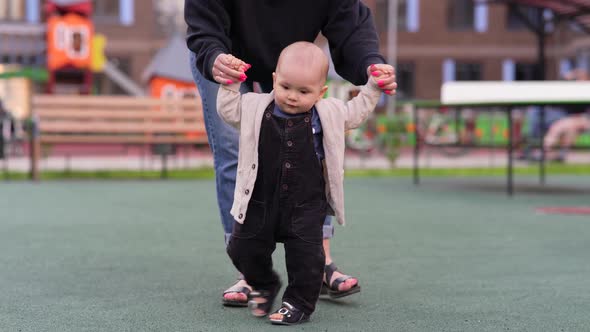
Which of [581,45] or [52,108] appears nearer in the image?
[52,108]

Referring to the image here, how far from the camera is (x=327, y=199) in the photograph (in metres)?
2.61

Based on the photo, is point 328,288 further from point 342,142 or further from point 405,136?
point 405,136

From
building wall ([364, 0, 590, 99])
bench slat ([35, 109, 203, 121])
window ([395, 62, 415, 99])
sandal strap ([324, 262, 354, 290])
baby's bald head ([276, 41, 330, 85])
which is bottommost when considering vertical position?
sandal strap ([324, 262, 354, 290])

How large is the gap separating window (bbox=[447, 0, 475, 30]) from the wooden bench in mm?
24627

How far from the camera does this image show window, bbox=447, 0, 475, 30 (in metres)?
32.6

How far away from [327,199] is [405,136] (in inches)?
545

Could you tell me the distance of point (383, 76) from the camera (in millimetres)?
2473

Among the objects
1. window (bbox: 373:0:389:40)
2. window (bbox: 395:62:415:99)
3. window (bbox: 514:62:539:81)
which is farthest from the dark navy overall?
window (bbox: 514:62:539:81)

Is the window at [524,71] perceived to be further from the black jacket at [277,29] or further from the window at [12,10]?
the black jacket at [277,29]

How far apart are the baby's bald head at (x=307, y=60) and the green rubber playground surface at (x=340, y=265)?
0.74 meters

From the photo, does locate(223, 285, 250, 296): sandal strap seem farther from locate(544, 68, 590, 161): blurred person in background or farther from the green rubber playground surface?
locate(544, 68, 590, 161): blurred person in background

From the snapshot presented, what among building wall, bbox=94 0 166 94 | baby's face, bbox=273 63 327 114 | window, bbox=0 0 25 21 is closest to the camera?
baby's face, bbox=273 63 327 114

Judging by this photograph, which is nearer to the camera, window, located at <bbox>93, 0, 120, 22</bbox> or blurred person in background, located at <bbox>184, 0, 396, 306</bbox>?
blurred person in background, located at <bbox>184, 0, 396, 306</bbox>

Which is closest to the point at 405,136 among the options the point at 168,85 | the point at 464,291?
the point at 168,85
